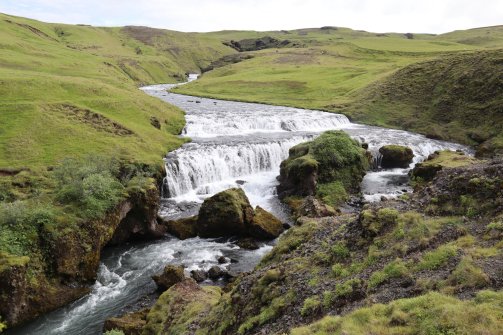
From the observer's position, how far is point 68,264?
2633 cm

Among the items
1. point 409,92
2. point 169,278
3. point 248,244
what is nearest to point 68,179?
point 169,278

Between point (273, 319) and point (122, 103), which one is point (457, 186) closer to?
point (273, 319)

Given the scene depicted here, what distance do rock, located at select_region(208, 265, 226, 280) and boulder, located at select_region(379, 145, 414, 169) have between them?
1336 inches

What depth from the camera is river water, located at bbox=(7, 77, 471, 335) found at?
25.3 metres

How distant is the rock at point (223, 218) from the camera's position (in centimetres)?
3413

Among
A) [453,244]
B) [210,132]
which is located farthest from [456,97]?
[453,244]

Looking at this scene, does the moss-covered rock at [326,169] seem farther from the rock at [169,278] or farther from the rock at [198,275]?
the rock at [169,278]

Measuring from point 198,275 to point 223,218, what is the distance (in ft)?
24.8

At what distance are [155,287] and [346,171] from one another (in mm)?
26183

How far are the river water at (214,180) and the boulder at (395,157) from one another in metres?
1.28

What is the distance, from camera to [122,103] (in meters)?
60.8

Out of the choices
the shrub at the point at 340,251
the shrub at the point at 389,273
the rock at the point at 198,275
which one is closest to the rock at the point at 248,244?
the rock at the point at 198,275

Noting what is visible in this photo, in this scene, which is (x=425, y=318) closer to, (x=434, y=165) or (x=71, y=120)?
(x=434, y=165)

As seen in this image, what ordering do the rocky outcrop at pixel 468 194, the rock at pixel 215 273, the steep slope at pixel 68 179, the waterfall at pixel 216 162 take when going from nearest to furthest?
the rocky outcrop at pixel 468 194 → the steep slope at pixel 68 179 → the rock at pixel 215 273 → the waterfall at pixel 216 162
